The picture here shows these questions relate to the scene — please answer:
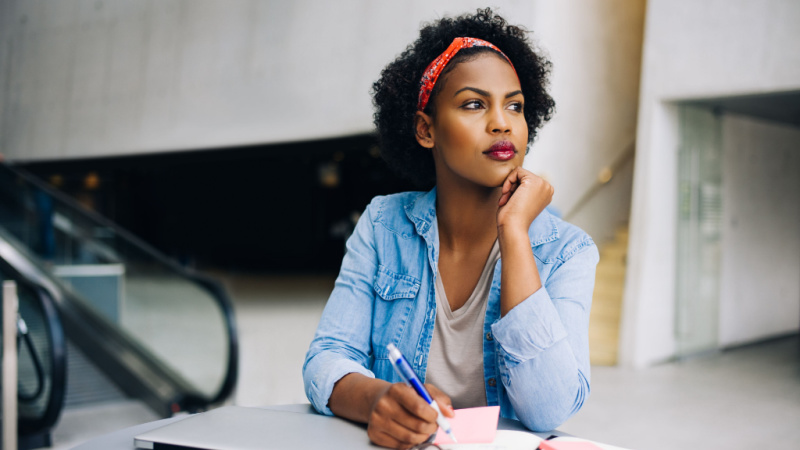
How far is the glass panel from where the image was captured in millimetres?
6727

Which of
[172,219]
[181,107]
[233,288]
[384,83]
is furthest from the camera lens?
[172,219]

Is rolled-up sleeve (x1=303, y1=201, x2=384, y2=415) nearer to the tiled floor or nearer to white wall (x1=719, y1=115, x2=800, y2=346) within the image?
the tiled floor

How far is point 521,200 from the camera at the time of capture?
1258 mm

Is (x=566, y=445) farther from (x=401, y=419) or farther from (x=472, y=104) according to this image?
(x=472, y=104)

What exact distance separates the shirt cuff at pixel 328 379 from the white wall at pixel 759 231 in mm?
7064

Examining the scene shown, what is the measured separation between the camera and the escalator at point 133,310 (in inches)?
199

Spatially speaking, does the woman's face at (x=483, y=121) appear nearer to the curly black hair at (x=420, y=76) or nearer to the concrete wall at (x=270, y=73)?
the curly black hair at (x=420, y=76)

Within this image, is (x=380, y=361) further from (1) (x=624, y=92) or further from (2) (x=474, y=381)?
(1) (x=624, y=92)

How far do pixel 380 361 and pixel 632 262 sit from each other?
566 centimetres

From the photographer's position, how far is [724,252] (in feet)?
24.0

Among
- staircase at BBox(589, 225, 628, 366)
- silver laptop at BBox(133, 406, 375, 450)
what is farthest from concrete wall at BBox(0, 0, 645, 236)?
silver laptop at BBox(133, 406, 375, 450)

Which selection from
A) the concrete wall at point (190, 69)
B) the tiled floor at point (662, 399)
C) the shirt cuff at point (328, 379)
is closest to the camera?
the shirt cuff at point (328, 379)

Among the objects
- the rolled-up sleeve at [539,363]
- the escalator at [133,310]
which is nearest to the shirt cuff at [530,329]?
the rolled-up sleeve at [539,363]

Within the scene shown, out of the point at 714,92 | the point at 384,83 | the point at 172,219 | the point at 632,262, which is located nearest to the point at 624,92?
the point at 714,92
